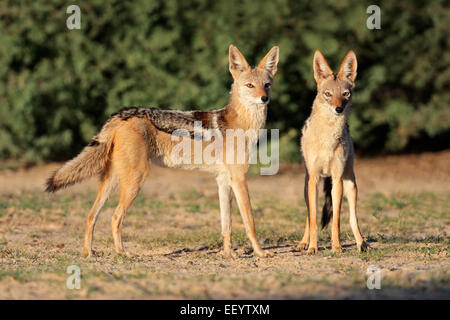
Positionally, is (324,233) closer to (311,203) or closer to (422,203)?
(311,203)

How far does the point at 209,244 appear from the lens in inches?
294

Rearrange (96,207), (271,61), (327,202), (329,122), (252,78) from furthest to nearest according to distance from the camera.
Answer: (327,202), (271,61), (252,78), (329,122), (96,207)

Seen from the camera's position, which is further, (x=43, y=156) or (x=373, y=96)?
(x=373, y=96)

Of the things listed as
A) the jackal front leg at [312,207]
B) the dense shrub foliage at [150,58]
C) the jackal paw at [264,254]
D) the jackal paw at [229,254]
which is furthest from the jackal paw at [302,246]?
the dense shrub foliage at [150,58]

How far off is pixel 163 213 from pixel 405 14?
Answer: 8141mm

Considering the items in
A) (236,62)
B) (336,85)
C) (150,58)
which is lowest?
(336,85)

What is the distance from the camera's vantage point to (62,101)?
43.6 ft

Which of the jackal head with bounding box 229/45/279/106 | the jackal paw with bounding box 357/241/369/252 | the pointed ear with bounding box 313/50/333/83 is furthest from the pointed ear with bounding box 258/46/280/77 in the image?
the jackal paw with bounding box 357/241/369/252

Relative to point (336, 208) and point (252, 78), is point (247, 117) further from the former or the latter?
point (336, 208)

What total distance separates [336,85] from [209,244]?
2406mm

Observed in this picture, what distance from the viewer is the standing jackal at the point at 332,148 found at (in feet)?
21.9

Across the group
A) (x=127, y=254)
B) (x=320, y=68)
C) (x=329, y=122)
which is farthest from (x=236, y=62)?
(x=127, y=254)

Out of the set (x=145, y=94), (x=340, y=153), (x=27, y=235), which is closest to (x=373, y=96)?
(x=145, y=94)
